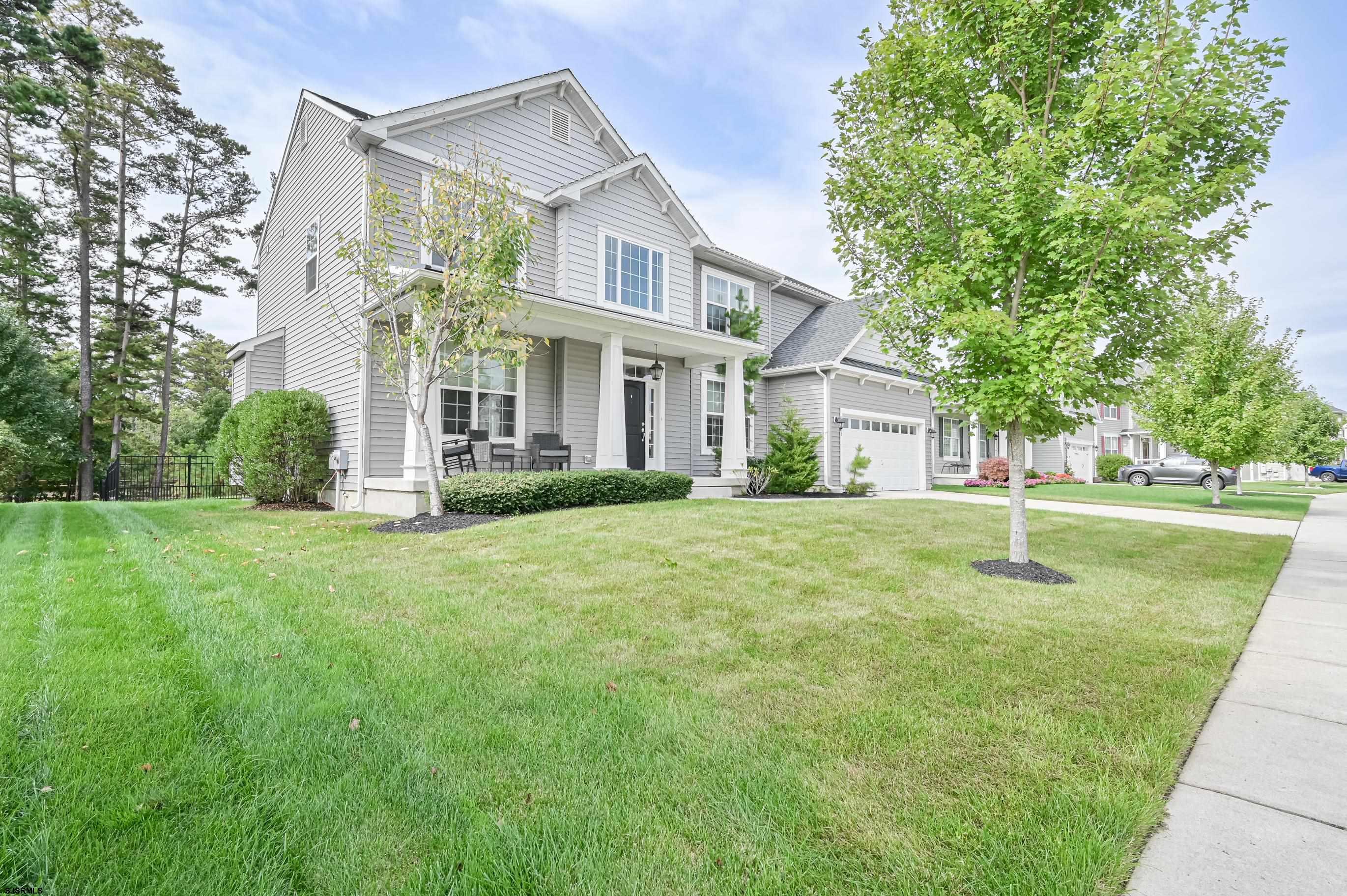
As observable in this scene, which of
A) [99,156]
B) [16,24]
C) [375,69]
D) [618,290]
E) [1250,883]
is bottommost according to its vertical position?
[1250,883]

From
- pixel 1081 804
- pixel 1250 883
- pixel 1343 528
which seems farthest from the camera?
pixel 1343 528

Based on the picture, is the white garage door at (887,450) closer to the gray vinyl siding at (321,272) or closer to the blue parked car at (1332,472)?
the gray vinyl siding at (321,272)

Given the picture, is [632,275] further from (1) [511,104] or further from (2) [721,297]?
(1) [511,104]

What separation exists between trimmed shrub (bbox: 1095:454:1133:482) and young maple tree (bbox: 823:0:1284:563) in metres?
26.7

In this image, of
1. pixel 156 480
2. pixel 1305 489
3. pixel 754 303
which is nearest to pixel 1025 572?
pixel 754 303

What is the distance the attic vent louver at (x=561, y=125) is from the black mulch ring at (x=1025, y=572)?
11221mm

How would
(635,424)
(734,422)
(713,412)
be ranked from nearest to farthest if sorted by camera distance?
1. (734,422)
2. (635,424)
3. (713,412)

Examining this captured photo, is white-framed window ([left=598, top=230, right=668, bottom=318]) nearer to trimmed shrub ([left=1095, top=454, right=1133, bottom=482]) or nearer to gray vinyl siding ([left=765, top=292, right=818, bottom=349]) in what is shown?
gray vinyl siding ([left=765, top=292, right=818, bottom=349])

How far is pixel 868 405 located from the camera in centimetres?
1664

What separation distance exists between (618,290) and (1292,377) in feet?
62.6

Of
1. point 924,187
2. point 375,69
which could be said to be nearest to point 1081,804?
point 924,187

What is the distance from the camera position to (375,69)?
12.9 m

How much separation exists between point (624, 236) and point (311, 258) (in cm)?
631

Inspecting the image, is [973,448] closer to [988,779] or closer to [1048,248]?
[1048,248]
